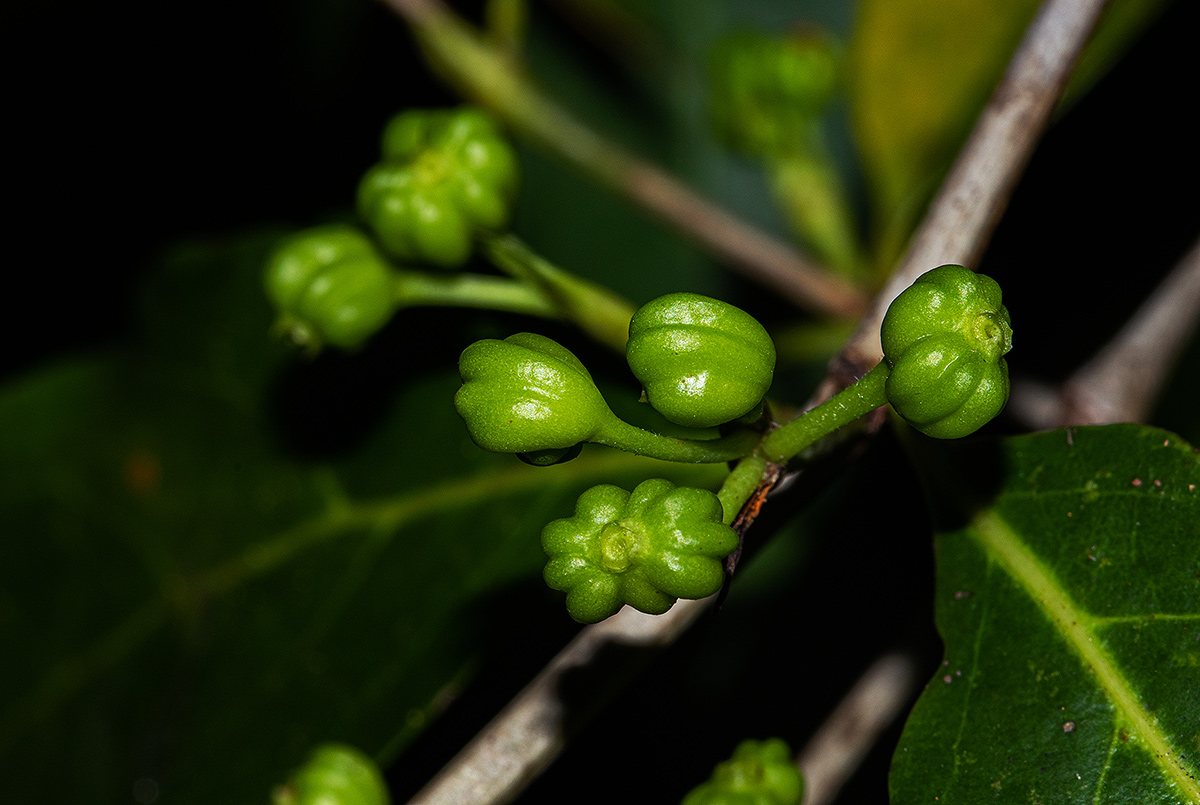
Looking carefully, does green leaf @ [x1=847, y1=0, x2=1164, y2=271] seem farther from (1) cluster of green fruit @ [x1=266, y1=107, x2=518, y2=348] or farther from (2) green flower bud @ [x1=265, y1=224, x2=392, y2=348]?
(2) green flower bud @ [x1=265, y1=224, x2=392, y2=348]

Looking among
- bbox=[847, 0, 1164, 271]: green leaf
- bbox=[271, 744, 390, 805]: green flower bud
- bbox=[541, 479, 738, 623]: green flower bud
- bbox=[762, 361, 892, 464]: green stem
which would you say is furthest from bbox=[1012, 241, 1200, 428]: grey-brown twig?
bbox=[271, 744, 390, 805]: green flower bud

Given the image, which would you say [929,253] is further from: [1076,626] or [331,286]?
[331,286]

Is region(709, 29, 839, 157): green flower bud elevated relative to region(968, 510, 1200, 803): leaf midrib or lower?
lower

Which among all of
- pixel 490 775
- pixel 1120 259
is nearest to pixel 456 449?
pixel 490 775

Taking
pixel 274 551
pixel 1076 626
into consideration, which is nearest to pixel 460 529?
pixel 274 551

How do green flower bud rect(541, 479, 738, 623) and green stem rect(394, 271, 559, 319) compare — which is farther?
green stem rect(394, 271, 559, 319)

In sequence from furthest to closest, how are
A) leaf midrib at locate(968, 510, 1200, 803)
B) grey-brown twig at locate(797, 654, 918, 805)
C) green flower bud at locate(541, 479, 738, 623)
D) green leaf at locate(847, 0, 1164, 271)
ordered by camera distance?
1. green leaf at locate(847, 0, 1164, 271)
2. grey-brown twig at locate(797, 654, 918, 805)
3. leaf midrib at locate(968, 510, 1200, 803)
4. green flower bud at locate(541, 479, 738, 623)
